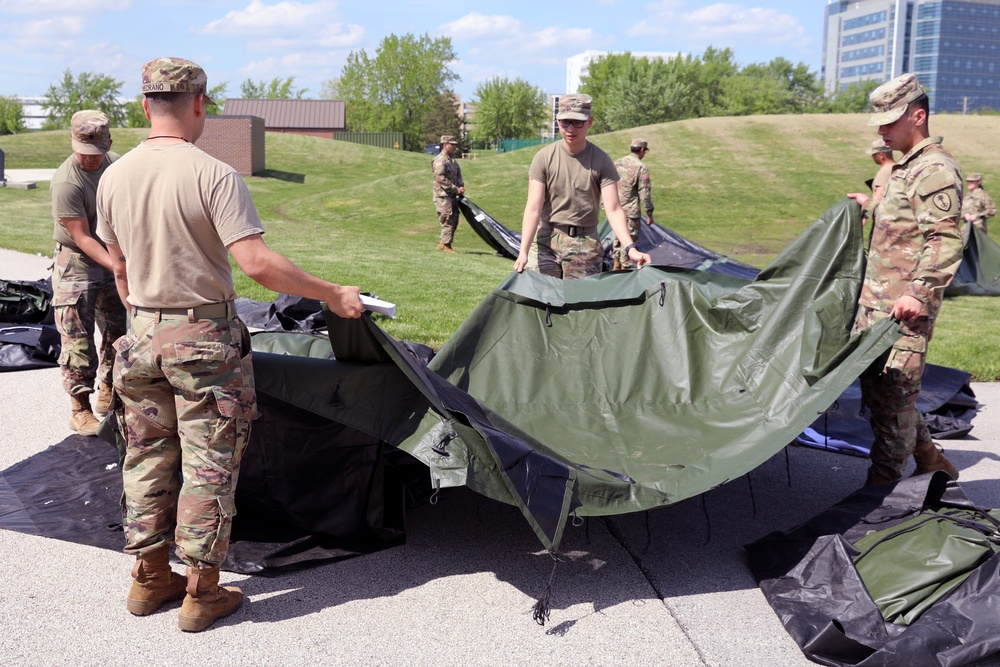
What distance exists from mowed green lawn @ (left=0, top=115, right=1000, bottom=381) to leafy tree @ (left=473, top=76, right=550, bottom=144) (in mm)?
32121

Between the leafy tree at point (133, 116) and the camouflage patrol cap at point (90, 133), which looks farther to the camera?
the leafy tree at point (133, 116)

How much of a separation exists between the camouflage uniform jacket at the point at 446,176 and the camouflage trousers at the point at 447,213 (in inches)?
9.7

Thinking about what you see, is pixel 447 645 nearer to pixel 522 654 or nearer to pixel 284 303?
pixel 522 654

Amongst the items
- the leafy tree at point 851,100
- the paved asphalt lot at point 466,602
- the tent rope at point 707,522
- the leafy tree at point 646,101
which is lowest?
the paved asphalt lot at point 466,602

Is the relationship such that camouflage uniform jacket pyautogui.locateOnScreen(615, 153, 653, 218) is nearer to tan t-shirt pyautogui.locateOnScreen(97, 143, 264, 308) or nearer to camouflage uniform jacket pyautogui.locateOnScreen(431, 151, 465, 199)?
camouflage uniform jacket pyautogui.locateOnScreen(431, 151, 465, 199)

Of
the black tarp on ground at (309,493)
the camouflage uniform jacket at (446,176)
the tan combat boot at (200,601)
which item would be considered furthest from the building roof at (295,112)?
the tan combat boot at (200,601)

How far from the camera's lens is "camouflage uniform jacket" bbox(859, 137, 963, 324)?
448 cm

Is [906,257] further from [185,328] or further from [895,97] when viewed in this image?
[185,328]

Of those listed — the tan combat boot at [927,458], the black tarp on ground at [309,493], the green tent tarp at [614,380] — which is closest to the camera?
the green tent tarp at [614,380]

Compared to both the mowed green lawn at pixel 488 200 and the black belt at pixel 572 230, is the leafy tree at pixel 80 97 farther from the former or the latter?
the black belt at pixel 572 230

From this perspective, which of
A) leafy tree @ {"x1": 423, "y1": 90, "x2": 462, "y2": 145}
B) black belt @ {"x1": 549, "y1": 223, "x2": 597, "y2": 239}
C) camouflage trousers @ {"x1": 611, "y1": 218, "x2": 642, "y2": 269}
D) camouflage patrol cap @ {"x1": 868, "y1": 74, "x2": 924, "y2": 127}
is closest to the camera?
camouflage patrol cap @ {"x1": 868, "y1": 74, "x2": 924, "y2": 127}

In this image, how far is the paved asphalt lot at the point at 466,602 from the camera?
3.43 m

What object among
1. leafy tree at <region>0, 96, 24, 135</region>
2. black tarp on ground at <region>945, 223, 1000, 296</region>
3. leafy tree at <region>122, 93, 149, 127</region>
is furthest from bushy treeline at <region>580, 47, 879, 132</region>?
black tarp on ground at <region>945, 223, 1000, 296</region>

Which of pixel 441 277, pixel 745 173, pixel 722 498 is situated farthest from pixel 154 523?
A: pixel 745 173
